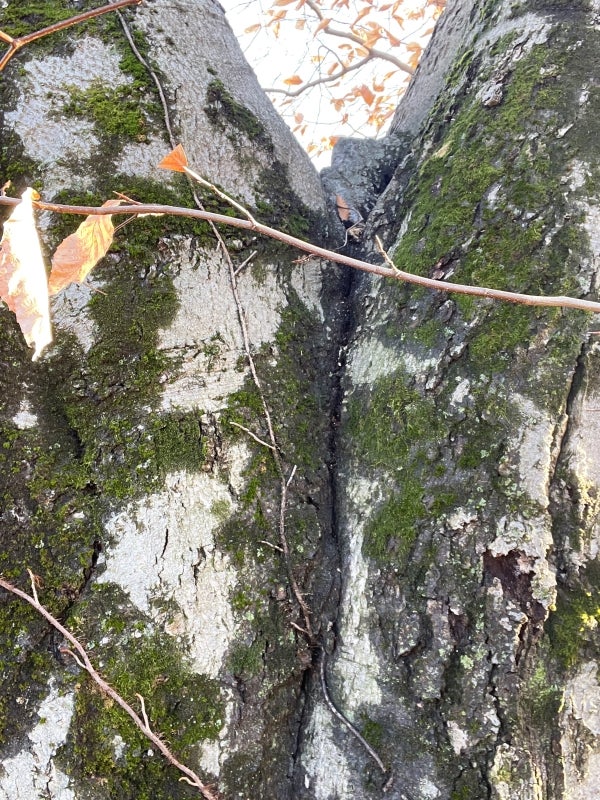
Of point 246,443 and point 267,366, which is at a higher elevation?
point 267,366

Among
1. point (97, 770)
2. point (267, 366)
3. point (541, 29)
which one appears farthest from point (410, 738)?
point (541, 29)

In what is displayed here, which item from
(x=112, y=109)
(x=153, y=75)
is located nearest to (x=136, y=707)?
(x=112, y=109)

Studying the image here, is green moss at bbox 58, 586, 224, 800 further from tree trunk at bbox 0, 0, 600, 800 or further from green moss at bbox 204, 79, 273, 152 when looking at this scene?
green moss at bbox 204, 79, 273, 152

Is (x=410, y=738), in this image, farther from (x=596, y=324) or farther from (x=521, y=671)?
(x=596, y=324)

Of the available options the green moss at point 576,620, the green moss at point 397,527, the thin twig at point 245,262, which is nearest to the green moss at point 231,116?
the thin twig at point 245,262

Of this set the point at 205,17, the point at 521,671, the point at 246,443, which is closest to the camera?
the point at 521,671

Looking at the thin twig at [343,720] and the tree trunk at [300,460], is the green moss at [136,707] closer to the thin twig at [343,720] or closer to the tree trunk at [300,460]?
the tree trunk at [300,460]

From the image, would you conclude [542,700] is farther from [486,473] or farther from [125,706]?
[125,706]
